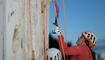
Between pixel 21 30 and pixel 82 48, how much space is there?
0.90 m

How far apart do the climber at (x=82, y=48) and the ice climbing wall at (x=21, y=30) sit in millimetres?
295

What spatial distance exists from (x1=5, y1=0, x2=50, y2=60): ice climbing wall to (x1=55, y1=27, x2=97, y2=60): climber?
0.30 m

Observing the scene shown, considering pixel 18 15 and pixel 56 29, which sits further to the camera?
pixel 56 29

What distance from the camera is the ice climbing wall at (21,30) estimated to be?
5.42ft

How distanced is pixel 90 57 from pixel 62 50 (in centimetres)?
37

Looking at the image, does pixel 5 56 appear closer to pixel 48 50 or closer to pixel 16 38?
pixel 16 38

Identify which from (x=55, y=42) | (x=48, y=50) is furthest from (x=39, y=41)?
(x=55, y=42)

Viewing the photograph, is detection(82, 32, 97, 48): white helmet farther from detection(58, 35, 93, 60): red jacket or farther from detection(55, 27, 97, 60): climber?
detection(58, 35, 93, 60): red jacket

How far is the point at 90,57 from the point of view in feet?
8.11

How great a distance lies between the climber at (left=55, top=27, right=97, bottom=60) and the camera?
241 cm

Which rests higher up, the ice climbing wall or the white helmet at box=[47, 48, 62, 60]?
the ice climbing wall

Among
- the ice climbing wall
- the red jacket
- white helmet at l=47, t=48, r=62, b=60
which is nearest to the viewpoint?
the ice climbing wall

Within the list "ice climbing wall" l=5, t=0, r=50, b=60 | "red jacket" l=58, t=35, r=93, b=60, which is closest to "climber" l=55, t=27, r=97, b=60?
"red jacket" l=58, t=35, r=93, b=60

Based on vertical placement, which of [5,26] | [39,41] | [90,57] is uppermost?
[5,26]
